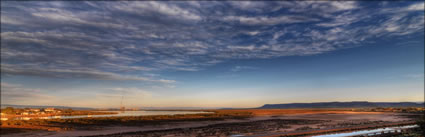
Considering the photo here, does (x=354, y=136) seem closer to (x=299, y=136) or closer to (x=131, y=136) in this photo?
(x=299, y=136)

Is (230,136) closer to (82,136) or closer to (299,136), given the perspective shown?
(299,136)

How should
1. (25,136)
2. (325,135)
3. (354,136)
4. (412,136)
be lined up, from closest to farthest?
A: 1. (412,136)
2. (354,136)
3. (325,135)
4. (25,136)

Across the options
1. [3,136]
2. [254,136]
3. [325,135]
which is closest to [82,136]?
[3,136]

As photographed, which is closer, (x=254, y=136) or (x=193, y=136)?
(x=254, y=136)

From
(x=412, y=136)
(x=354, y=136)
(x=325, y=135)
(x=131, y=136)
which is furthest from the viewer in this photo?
(x=131, y=136)

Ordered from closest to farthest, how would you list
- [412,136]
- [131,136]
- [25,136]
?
[412,136], [131,136], [25,136]

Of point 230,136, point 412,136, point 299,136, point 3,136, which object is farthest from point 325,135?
point 3,136

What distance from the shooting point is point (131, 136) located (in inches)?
1151

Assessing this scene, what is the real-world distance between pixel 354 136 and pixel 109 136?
27.5 meters

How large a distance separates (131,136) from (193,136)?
7.58m

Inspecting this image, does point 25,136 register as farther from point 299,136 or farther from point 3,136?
point 299,136

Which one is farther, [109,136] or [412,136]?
[109,136]

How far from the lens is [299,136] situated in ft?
84.4

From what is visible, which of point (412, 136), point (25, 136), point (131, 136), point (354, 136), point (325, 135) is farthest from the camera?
point (25, 136)
